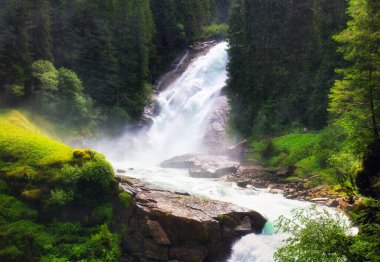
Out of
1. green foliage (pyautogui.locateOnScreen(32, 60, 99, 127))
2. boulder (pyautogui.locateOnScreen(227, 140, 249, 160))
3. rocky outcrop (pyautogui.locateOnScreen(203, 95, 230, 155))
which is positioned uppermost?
green foliage (pyautogui.locateOnScreen(32, 60, 99, 127))

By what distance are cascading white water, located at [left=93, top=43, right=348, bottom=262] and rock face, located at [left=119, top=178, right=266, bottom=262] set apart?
67 centimetres

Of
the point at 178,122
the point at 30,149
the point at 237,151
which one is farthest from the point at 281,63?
the point at 30,149

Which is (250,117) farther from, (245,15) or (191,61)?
(191,61)

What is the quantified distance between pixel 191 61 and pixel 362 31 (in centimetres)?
4039

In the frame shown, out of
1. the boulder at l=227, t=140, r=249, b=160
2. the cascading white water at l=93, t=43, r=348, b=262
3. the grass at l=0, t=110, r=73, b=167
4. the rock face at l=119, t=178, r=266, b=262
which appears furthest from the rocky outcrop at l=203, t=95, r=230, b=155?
the grass at l=0, t=110, r=73, b=167

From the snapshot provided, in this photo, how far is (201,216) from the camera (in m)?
15.5

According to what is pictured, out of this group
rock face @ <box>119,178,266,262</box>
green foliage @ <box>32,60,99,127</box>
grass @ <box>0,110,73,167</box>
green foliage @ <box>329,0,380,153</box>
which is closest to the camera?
green foliage @ <box>329,0,380,153</box>

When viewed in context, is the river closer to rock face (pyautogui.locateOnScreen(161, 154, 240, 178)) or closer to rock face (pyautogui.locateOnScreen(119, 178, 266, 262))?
rock face (pyautogui.locateOnScreen(119, 178, 266, 262))

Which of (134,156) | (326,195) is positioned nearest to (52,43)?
(134,156)

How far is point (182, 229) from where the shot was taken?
49.3 feet

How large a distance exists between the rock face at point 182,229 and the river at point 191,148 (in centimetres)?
69

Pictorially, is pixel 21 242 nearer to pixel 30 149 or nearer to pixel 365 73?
pixel 30 149

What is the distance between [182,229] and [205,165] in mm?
13030

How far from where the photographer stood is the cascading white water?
15836 mm
